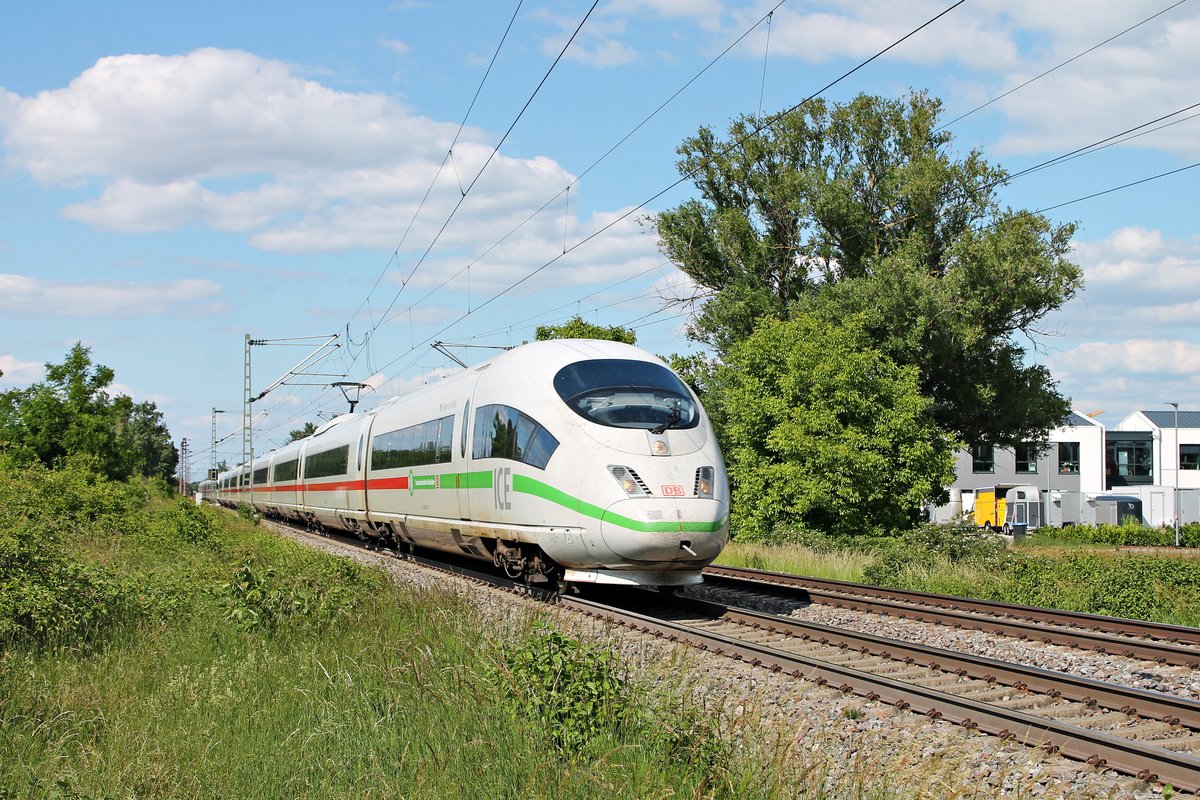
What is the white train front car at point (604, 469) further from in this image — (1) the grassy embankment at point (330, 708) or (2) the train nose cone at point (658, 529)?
(1) the grassy embankment at point (330, 708)

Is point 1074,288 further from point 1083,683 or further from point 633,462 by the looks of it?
point 1083,683

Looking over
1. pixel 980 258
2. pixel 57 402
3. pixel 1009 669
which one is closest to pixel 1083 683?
pixel 1009 669

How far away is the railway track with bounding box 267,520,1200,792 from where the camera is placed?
6.50m

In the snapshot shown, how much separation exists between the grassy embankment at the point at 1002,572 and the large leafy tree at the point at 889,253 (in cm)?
1483

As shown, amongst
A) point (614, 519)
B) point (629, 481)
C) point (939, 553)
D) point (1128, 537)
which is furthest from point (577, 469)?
point (1128, 537)

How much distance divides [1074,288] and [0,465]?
34.2 metres

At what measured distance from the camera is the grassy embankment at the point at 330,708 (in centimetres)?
539

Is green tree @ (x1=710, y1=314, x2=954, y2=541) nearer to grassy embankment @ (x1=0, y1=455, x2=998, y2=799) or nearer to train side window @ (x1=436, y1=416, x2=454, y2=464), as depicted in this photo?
train side window @ (x1=436, y1=416, x2=454, y2=464)

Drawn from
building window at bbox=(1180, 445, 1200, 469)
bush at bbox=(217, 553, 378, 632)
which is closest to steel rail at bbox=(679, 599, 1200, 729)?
→ bush at bbox=(217, 553, 378, 632)

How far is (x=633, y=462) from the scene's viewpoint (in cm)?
1241

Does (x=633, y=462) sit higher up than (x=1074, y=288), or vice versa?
(x=1074, y=288)

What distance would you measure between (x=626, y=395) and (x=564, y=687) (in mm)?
6967

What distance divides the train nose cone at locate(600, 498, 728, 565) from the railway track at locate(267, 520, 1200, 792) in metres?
0.78

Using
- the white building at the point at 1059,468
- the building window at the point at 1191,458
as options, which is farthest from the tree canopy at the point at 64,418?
the building window at the point at 1191,458
